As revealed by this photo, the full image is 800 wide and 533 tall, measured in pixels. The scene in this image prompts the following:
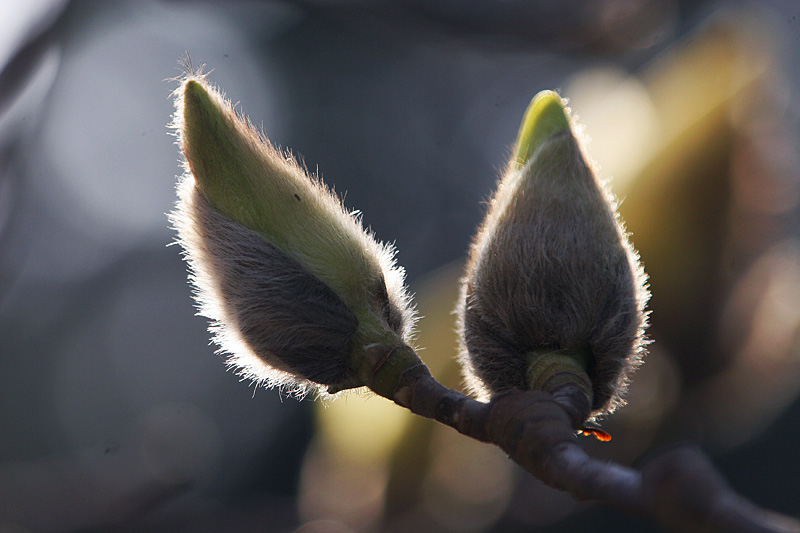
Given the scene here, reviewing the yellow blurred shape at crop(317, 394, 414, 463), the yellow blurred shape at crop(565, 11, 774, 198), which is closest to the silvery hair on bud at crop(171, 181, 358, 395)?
the yellow blurred shape at crop(317, 394, 414, 463)

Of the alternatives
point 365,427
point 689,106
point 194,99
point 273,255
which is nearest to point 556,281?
point 273,255

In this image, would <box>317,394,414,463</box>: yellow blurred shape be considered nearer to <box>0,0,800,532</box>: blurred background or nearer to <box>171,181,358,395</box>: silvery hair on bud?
<box>0,0,800,532</box>: blurred background

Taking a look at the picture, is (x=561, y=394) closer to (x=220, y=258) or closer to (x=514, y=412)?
(x=514, y=412)

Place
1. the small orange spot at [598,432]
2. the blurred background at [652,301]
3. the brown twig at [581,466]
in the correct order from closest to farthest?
1. the brown twig at [581,466]
2. the small orange spot at [598,432]
3. the blurred background at [652,301]

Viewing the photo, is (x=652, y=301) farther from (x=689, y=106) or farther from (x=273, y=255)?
(x=273, y=255)

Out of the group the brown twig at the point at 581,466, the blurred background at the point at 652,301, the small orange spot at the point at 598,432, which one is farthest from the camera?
the blurred background at the point at 652,301

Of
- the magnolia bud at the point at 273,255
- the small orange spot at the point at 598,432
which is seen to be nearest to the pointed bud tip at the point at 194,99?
the magnolia bud at the point at 273,255

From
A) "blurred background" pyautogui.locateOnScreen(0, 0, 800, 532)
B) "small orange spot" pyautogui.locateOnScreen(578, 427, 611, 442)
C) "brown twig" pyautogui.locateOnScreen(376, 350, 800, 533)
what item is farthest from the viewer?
"blurred background" pyautogui.locateOnScreen(0, 0, 800, 532)

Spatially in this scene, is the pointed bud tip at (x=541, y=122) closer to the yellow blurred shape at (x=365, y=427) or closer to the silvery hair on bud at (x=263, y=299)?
the silvery hair on bud at (x=263, y=299)
